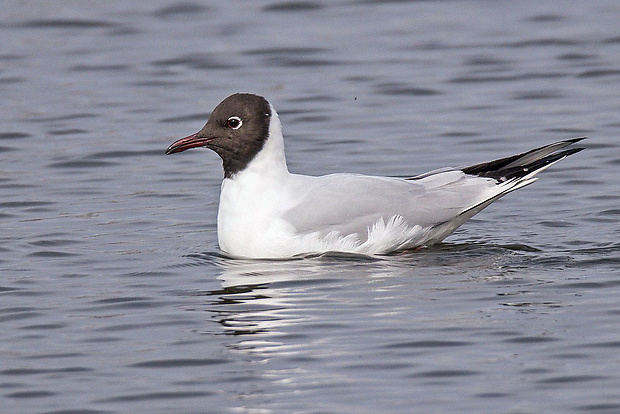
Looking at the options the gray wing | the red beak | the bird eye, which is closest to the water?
the gray wing

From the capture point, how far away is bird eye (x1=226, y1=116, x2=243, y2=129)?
10055 mm

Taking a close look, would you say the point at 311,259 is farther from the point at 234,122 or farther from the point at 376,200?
the point at 234,122

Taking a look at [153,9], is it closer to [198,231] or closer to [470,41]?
[470,41]

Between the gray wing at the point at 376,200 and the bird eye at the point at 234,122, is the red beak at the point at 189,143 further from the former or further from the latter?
the gray wing at the point at 376,200

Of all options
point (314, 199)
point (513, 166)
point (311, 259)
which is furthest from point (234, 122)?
point (513, 166)

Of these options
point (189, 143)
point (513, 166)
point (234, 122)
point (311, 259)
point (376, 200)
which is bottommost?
point (311, 259)

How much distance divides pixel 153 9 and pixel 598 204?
974 cm

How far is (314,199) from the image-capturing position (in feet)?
32.1

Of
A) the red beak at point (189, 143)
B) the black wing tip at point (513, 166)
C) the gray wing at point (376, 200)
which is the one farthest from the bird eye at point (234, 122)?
the black wing tip at point (513, 166)

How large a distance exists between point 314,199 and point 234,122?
857 millimetres

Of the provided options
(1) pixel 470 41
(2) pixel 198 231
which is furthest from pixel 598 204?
(1) pixel 470 41

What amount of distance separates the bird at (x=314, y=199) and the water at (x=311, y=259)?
0.58 ft

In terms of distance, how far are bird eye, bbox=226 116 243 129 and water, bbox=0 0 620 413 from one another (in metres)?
0.97

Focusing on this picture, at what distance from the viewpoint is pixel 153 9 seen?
63.8 ft
